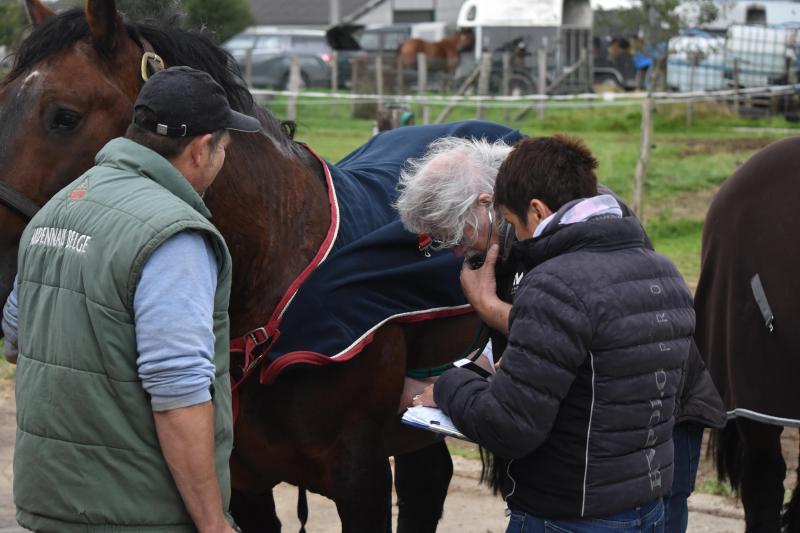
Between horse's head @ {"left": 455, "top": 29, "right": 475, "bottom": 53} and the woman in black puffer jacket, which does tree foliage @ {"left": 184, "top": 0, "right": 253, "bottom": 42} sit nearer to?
horse's head @ {"left": 455, "top": 29, "right": 475, "bottom": 53}

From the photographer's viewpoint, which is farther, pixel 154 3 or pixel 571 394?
pixel 154 3

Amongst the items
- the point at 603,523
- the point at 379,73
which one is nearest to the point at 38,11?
the point at 603,523

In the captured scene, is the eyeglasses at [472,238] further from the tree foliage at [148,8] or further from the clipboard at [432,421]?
the tree foliage at [148,8]

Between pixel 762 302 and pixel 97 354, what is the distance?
2525mm

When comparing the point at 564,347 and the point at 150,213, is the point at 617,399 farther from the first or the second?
the point at 150,213

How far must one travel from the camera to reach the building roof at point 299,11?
42156 mm

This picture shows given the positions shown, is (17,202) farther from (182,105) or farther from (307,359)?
(307,359)

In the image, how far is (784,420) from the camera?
12.0 feet

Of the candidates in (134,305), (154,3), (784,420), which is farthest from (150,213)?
(784,420)

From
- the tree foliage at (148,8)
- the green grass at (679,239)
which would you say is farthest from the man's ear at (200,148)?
the green grass at (679,239)

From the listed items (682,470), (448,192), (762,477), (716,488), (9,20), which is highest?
(9,20)

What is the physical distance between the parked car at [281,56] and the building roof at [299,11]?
1399 centimetres

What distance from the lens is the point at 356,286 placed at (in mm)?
2777

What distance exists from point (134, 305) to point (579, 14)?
25090mm
